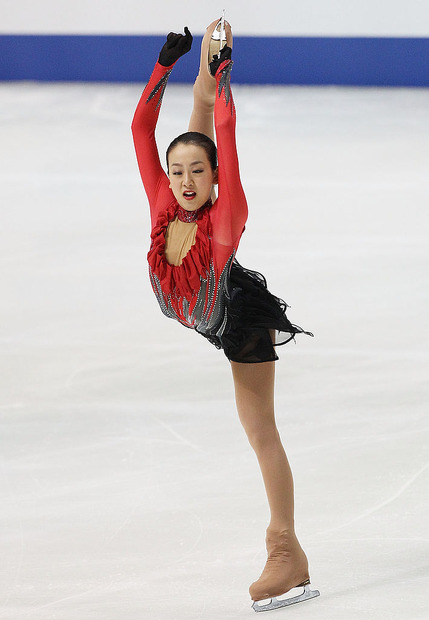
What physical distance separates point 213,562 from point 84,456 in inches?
29.0

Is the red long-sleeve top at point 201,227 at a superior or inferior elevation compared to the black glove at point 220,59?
inferior

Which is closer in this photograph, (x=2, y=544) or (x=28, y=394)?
(x=2, y=544)

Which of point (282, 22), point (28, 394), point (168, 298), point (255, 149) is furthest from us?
point (282, 22)

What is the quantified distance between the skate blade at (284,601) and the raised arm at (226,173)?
0.81 m

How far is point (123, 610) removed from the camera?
209 cm

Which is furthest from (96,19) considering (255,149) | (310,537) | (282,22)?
(310,537)

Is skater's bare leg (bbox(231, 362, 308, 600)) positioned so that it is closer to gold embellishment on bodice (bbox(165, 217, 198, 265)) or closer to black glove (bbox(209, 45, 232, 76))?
gold embellishment on bodice (bbox(165, 217, 198, 265))

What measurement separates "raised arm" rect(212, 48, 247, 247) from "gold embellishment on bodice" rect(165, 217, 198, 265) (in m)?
0.06

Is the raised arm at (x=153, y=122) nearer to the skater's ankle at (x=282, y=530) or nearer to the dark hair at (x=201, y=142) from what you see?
the dark hair at (x=201, y=142)

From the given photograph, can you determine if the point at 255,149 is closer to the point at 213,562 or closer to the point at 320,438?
the point at 320,438

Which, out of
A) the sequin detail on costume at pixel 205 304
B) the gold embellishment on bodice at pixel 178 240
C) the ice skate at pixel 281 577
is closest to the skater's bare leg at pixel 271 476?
the ice skate at pixel 281 577

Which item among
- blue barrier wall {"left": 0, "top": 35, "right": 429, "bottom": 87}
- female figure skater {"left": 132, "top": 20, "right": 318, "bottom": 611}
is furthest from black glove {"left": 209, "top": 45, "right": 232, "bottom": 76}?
blue barrier wall {"left": 0, "top": 35, "right": 429, "bottom": 87}

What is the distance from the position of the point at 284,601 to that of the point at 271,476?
28 centimetres

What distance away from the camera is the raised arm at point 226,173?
1.86 m
